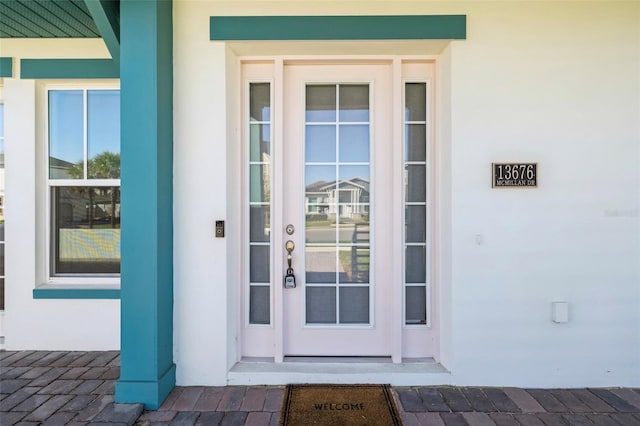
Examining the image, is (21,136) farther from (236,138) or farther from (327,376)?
(327,376)

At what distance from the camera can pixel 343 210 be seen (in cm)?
260

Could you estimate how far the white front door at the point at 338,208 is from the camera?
2.56 meters

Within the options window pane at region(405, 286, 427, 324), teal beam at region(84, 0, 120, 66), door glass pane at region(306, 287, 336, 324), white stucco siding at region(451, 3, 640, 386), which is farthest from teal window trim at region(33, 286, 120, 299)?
white stucco siding at region(451, 3, 640, 386)

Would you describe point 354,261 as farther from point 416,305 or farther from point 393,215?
point 416,305

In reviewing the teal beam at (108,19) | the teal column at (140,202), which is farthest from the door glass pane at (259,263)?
the teal beam at (108,19)

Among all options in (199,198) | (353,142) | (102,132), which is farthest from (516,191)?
(102,132)

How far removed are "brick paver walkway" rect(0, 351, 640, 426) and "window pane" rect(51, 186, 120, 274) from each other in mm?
930

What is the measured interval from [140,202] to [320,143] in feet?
4.51

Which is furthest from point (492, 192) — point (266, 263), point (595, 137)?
point (266, 263)

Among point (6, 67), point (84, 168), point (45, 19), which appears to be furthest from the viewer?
point (84, 168)

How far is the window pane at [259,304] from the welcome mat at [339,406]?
558mm

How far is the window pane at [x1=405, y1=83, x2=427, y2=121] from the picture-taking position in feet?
8.43

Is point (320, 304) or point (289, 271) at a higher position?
point (289, 271)

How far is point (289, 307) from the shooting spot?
102 inches
